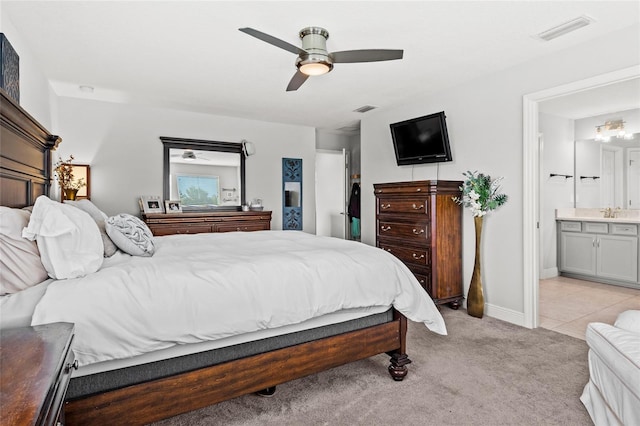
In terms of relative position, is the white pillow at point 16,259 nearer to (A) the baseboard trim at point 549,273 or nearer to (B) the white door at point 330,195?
(B) the white door at point 330,195

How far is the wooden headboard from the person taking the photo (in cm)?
208

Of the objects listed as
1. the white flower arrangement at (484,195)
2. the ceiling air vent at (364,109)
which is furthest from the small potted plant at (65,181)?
the white flower arrangement at (484,195)

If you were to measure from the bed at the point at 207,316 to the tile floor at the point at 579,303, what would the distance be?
74.3 inches

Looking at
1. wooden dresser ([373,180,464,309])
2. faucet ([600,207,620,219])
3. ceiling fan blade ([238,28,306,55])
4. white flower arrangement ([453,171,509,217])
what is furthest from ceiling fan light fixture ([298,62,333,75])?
faucet ([600,207,620,219])

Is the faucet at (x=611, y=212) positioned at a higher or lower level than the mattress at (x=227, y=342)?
higher

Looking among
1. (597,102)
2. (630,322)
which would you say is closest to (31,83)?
(630,322)

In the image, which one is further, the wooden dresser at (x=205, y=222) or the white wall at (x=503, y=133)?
the wooden dresser at (x=205, y=222)

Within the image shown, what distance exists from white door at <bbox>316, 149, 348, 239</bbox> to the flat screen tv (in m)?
2.55

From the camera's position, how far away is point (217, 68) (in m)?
3.53

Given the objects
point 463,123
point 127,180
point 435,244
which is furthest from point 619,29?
point 127,180

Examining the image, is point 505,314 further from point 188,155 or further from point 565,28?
point 188,155

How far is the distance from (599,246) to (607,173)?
1.33m

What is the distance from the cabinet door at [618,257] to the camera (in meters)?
4.60

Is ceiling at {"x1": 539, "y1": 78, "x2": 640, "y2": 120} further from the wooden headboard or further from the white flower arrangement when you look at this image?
the wooden headboard
